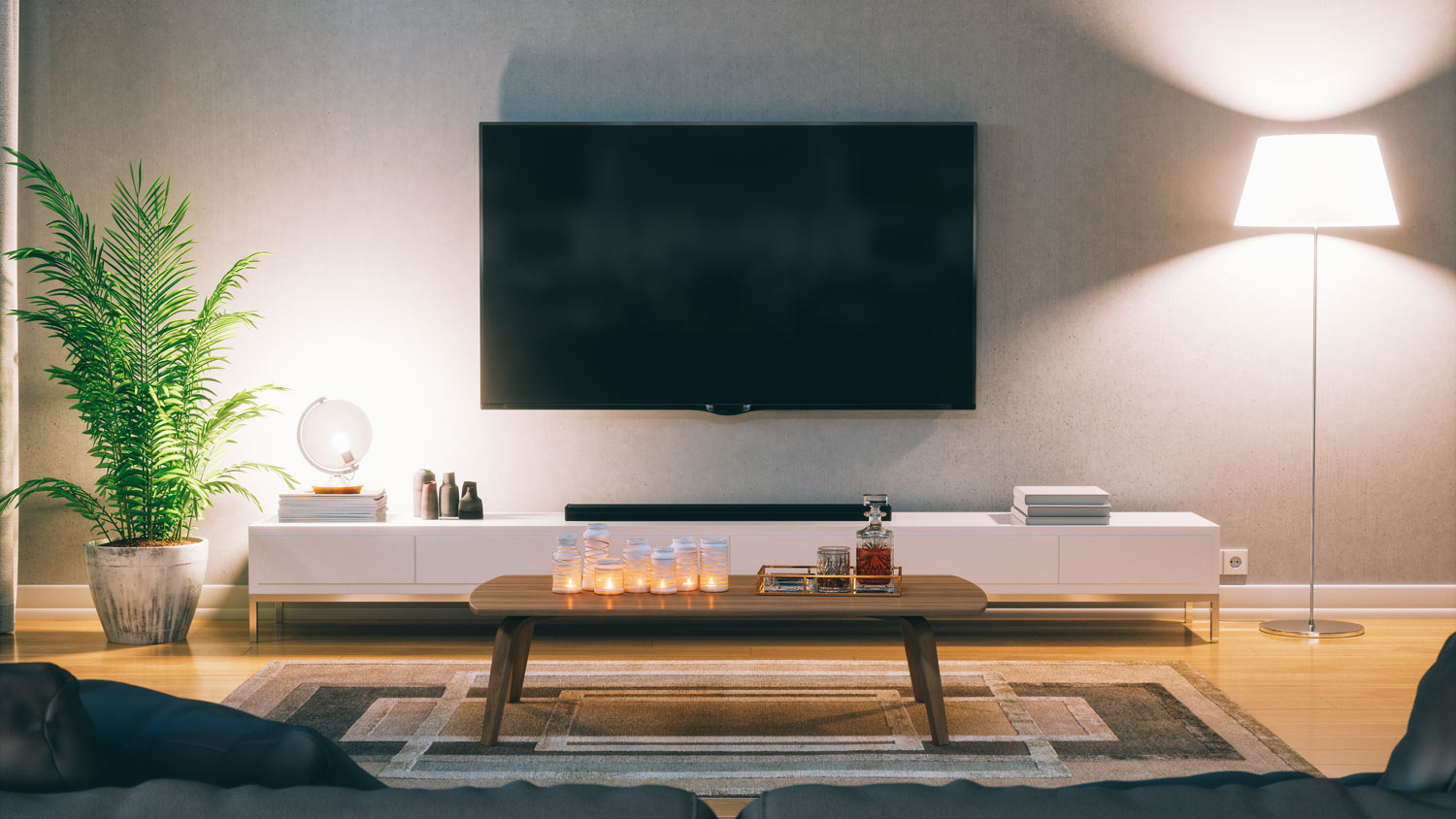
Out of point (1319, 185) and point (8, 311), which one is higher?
point (1319, 185)

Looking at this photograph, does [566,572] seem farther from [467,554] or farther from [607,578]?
[467,554]

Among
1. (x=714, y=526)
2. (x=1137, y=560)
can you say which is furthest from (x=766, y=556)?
(x=1137, y=560)

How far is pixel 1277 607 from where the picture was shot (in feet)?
13.5

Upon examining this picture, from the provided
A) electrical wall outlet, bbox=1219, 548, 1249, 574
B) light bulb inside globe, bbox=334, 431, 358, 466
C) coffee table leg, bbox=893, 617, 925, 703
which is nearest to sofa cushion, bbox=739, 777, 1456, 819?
coffee table leg, bbox=893, 617, 925, 703

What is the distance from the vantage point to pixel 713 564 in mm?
2906

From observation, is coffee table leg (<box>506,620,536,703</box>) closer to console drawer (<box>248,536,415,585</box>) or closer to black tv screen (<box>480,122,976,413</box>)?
console drawer (<box>248,536,415,585</box>)

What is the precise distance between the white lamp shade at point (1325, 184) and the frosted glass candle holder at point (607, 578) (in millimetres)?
2438

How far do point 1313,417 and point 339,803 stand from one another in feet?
12.9

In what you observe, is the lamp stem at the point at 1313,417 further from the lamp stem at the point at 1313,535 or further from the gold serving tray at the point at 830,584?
the gold serving tray at the point at 830,584

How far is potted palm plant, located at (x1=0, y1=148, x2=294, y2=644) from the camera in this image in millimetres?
3699

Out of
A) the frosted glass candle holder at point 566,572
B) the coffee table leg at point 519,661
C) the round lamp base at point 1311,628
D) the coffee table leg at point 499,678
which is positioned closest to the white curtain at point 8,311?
the coffee table leg at point 519,661

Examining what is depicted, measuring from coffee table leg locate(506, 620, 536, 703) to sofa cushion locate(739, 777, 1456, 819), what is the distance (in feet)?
7.53

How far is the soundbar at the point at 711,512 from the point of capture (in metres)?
3.91

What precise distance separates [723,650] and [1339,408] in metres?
2.33
